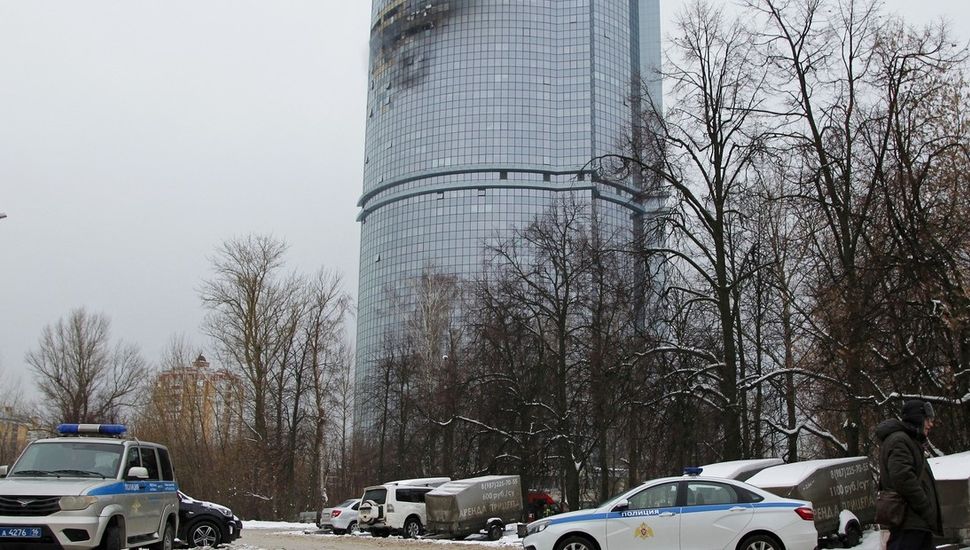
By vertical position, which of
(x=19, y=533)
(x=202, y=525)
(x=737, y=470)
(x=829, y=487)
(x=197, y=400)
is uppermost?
(x=197, y=400)

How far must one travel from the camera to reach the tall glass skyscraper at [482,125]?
5531 inches

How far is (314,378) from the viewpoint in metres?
46.5

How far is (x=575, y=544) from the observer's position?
43.7 feet

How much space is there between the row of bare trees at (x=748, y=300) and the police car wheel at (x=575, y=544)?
7577 millimetres

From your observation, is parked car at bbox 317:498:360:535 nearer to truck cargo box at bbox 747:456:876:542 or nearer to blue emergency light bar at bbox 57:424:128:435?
blue emergency light bar at bbox 57:424:128:435

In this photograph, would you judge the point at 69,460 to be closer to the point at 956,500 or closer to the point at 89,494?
the point at 89,494

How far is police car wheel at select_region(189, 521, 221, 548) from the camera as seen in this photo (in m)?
19.4

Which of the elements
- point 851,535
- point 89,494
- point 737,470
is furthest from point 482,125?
point 89,494

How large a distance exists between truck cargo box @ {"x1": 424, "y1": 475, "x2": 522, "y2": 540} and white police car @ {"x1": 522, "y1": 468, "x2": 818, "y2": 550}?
42.8ft

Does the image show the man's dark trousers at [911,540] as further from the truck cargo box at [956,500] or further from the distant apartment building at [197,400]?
the distant apartment building at [197,400]

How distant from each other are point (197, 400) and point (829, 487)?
4257 centimetres

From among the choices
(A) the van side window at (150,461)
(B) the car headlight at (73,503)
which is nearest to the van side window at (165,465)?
(A) the van side window at (150,461)

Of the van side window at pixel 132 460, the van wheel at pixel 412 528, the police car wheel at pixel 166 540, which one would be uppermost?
the van side window at pixel 132 460

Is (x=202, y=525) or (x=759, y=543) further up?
(x=759, y=543)
